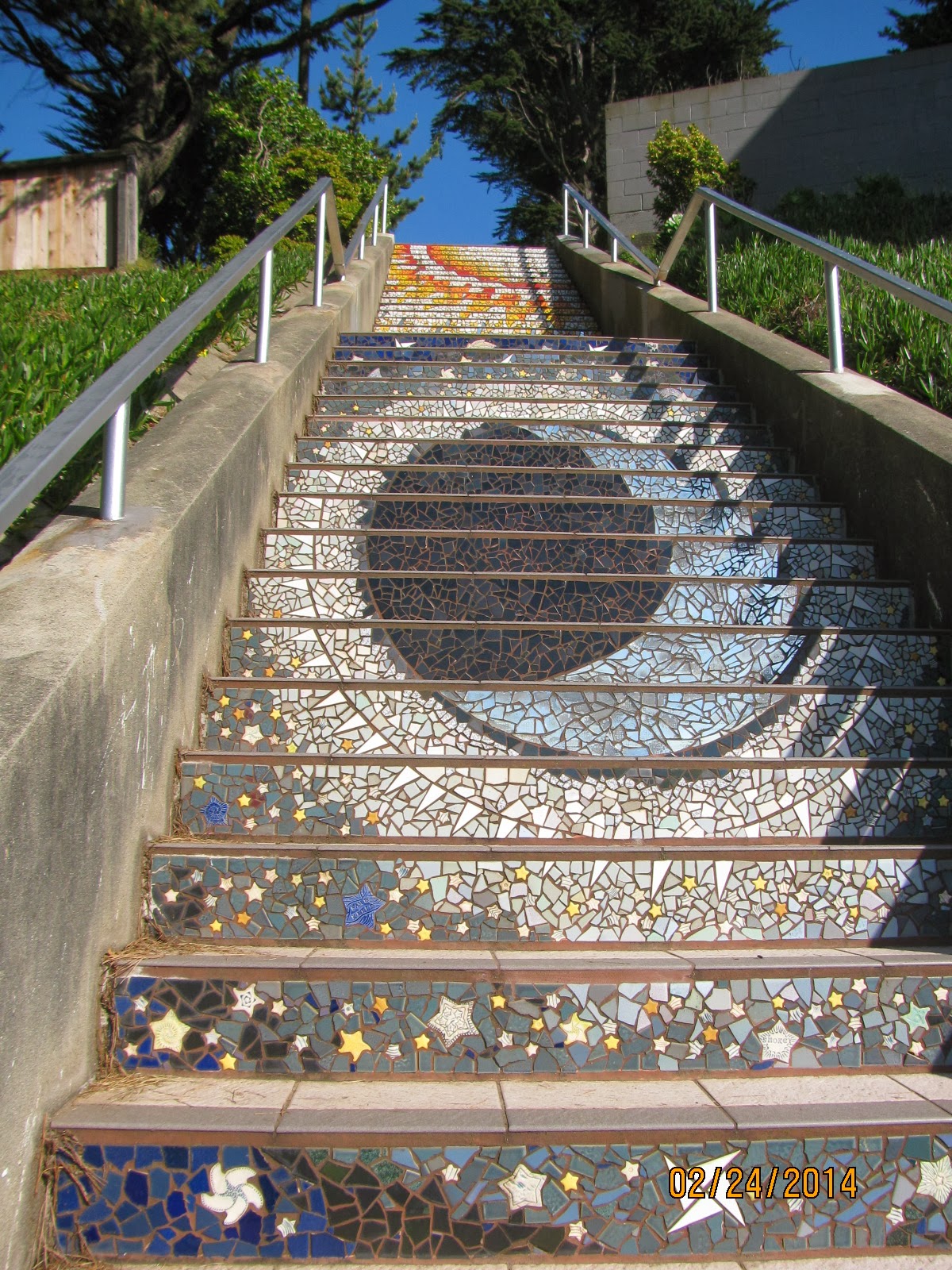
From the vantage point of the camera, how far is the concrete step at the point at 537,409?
4.93 m

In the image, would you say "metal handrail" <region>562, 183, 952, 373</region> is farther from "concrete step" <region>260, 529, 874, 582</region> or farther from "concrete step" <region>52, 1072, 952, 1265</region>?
"concrete step" <region>52, 1072, 952, 1265</region>

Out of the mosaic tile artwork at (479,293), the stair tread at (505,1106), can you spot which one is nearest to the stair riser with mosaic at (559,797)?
the stair tread at (505,1106)

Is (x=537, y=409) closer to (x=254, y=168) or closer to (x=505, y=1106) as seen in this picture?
(x=505, y=1106)

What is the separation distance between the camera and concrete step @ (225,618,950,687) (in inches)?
125

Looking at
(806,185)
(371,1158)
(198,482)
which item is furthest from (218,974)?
(806,185)

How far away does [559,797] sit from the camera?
274cm

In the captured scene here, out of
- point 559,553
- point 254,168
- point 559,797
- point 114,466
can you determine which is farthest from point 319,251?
point 254,168

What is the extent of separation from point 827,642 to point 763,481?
123cm

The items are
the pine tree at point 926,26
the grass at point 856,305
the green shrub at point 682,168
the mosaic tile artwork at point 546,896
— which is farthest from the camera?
the pine tree at point 926,26

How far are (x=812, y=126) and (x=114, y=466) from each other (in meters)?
13.6

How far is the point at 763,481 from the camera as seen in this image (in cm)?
435

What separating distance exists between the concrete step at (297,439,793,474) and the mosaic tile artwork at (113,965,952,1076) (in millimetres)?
2657

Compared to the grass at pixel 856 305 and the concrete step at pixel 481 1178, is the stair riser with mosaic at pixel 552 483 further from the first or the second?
the concrete step at pixel 481 1178

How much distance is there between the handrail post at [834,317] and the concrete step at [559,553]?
44.8 inches
